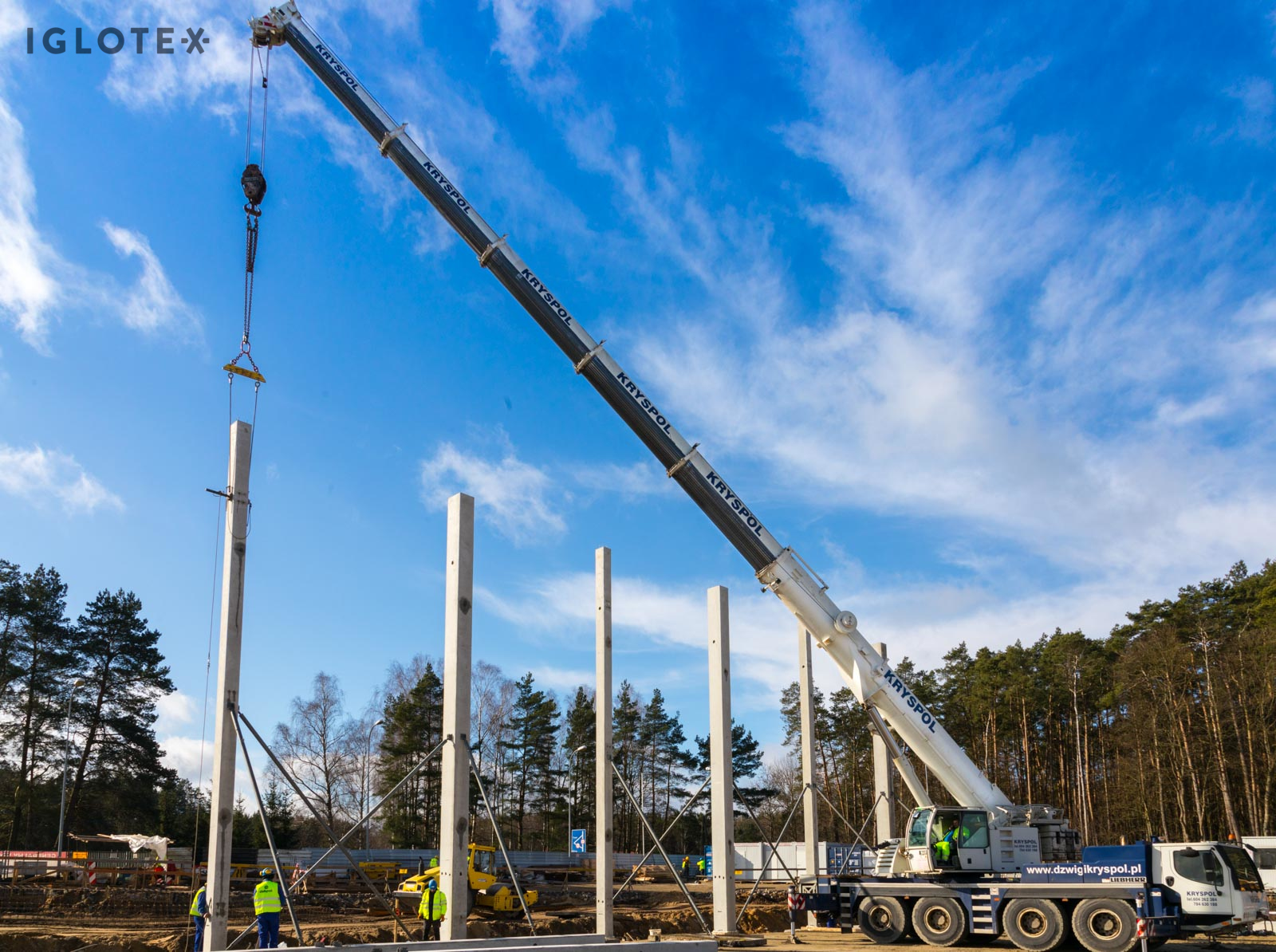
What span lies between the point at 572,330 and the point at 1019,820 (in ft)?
35.1

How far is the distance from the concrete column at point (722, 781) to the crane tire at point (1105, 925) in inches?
199

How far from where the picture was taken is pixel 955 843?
619 inches

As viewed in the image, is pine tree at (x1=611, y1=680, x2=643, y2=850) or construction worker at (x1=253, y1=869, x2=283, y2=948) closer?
construction worker at (x1=253, y1=869, x2=283, y2=948)

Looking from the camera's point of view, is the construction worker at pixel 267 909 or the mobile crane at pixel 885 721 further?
the mobile crane at pixel 885 721

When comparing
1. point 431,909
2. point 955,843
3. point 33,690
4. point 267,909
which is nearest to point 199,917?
point 267,909

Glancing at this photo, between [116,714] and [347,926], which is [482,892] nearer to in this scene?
[347,926]

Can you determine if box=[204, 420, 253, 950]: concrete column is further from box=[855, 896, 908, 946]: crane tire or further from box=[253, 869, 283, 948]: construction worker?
box=[855, 896, 908, 946]: crane tire

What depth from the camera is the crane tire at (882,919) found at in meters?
16.1

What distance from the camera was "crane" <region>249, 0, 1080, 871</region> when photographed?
16188 millimetres

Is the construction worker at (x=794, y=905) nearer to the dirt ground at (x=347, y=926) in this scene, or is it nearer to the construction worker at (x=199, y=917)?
the dirt ground at (x=347, y=926)

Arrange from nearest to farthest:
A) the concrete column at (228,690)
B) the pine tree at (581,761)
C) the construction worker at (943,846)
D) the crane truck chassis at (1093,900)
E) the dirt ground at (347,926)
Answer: the concrete column at (228,690) < the crane truck chassis at (1093,900) < the dirt ground at (347,926) < the construction worker at (943,846) < the pine tree at (581,761)

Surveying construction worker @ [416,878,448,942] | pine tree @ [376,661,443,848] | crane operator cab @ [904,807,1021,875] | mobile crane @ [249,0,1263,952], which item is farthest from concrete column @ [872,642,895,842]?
pine tree @ [376,661,443,848]

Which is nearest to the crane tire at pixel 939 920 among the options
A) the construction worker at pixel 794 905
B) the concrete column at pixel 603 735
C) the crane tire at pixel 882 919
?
the crane tire at pixel 882 919

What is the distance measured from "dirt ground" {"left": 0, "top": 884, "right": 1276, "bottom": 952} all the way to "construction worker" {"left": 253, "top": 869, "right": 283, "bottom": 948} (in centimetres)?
149
